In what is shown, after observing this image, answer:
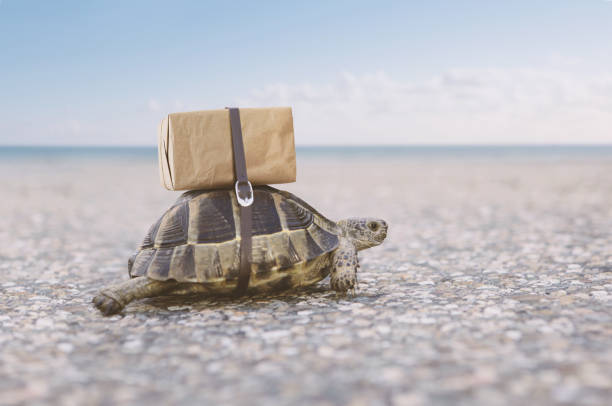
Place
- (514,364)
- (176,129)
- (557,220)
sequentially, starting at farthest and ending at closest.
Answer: (557,220) < (176,129) < (514,364)

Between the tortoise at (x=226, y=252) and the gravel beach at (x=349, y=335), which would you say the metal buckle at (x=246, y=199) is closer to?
the tortoise at (x=226, y=252)

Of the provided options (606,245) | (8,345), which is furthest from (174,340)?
(606,245)

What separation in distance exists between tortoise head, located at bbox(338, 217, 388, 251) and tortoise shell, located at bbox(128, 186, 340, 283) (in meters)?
0.41

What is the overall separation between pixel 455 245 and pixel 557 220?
446 centimetres

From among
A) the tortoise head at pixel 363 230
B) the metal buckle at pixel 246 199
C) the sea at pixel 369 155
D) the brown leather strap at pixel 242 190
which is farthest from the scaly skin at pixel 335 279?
the sea at pixel 369 155

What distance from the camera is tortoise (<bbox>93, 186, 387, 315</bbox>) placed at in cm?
532

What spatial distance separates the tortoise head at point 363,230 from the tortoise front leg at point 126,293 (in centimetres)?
234

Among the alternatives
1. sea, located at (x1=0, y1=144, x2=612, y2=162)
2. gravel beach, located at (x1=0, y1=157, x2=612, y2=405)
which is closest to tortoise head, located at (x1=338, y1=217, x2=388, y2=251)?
gravel beach, located at (x1=0, y1=157, x2=612, y2=405)

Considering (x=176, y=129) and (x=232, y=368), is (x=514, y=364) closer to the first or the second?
(x=232, y=368)

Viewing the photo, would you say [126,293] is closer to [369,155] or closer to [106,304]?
[106,304]

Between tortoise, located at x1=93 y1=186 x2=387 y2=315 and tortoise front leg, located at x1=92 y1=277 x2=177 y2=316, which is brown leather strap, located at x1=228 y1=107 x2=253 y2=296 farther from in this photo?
tortoise front leg, located at x1=92 y1=277 x2=177 y2=316

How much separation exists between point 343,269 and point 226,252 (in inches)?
58.0

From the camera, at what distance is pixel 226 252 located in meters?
5.34

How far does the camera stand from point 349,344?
425 cm
